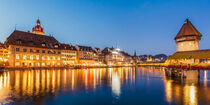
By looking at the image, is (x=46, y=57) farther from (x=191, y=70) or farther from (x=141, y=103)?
(x=141, y=103)

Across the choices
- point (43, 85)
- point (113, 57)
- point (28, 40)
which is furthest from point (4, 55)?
point (113, 57)

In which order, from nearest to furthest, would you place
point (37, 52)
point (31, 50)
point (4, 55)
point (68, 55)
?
point (4, 55) < point (31, 50) < point (37, 52) < point (68, 55)

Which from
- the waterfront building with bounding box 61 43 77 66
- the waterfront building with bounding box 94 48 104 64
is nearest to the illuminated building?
the waterfront building with bounding box 61 43 77 66

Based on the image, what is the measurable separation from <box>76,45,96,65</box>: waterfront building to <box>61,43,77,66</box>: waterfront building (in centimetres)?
509

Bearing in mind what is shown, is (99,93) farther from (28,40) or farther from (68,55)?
(68,55)

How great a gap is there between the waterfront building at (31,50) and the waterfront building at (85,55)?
20.3 metres

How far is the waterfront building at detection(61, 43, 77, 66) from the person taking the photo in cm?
10081

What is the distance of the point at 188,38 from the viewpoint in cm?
4969

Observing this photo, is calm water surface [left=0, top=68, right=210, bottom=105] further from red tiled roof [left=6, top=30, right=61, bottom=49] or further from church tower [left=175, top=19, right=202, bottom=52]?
red tiled roof [left=6, top=30, right=61, bottom=49]

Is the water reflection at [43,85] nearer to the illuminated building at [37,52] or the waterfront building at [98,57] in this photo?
the illuminated building at [37,52]

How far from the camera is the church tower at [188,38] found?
4869 cm

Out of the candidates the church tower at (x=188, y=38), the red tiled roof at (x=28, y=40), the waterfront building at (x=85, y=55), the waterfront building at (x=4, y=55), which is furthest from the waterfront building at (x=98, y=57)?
the church tower at (x=188, y=38)

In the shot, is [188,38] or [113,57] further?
[113,57]

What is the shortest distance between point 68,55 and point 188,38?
7659 centimetres
